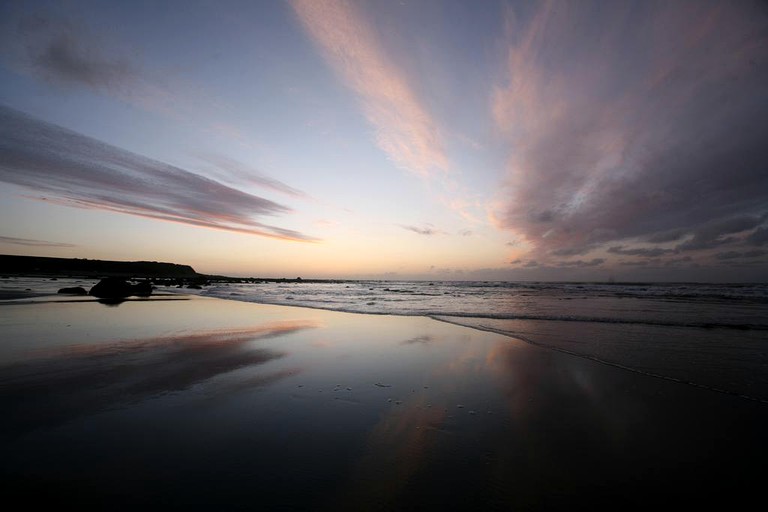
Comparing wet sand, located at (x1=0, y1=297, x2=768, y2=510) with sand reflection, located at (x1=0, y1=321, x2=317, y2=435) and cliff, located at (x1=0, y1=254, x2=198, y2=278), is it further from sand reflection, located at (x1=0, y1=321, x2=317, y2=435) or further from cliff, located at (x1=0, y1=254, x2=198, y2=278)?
cliff, located at (x1=0, y1=254, x2=198, y2=278)

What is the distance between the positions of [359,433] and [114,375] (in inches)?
208

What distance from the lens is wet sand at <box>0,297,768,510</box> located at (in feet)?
9.52

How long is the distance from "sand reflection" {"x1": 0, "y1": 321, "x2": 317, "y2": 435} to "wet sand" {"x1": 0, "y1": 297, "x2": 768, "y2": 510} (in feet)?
0.15

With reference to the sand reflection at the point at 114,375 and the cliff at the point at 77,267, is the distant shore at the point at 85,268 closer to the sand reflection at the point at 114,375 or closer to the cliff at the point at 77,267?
the cliff at the point at 77,267

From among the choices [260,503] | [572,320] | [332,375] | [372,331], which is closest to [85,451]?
[260,503]

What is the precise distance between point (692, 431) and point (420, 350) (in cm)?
554

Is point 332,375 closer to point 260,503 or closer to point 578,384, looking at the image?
point 260,503

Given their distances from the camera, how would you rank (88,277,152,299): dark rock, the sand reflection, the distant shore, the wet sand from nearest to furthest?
the wet sand → the sand reflection → (88,277,152,299): dark rock → the distant shore

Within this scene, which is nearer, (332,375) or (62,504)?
(62,504)

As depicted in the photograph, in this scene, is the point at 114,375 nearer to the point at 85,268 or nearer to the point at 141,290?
the point at 141,290

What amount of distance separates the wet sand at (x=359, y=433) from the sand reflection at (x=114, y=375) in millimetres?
45

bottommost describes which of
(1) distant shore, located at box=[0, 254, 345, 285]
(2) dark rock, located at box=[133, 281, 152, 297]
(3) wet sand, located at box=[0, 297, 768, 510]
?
(3) wet sand, located at box=[0, 297, 768, 510]

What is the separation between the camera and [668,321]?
14969 mm

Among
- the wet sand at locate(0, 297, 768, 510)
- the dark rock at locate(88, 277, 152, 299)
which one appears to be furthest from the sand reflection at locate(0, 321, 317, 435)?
the dark rock at locate(88, 277, 152, 299)
